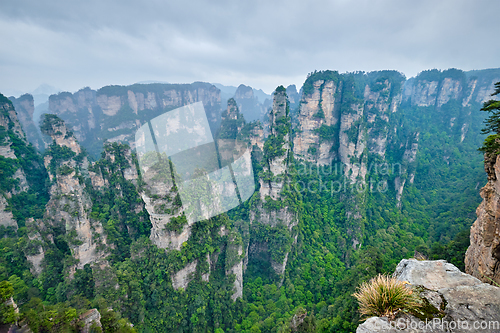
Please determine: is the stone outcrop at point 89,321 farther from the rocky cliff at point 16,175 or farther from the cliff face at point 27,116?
the cliff face at point 27,116

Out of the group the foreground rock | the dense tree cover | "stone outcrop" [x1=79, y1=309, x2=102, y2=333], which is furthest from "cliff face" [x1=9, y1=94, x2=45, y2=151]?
the foreground rock

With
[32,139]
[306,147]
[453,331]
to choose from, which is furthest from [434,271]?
[32,139]

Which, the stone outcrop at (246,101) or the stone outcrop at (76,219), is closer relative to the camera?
the stone outcrop at (76,219)

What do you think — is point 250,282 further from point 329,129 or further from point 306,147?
point 329,129

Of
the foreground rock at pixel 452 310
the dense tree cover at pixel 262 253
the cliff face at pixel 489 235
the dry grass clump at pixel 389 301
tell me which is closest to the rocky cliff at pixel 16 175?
the dense tree cover at pixel 262 253

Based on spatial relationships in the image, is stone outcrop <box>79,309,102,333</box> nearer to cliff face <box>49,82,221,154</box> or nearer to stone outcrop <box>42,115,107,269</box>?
stone outcrop <box>42,115,107,269</box>
